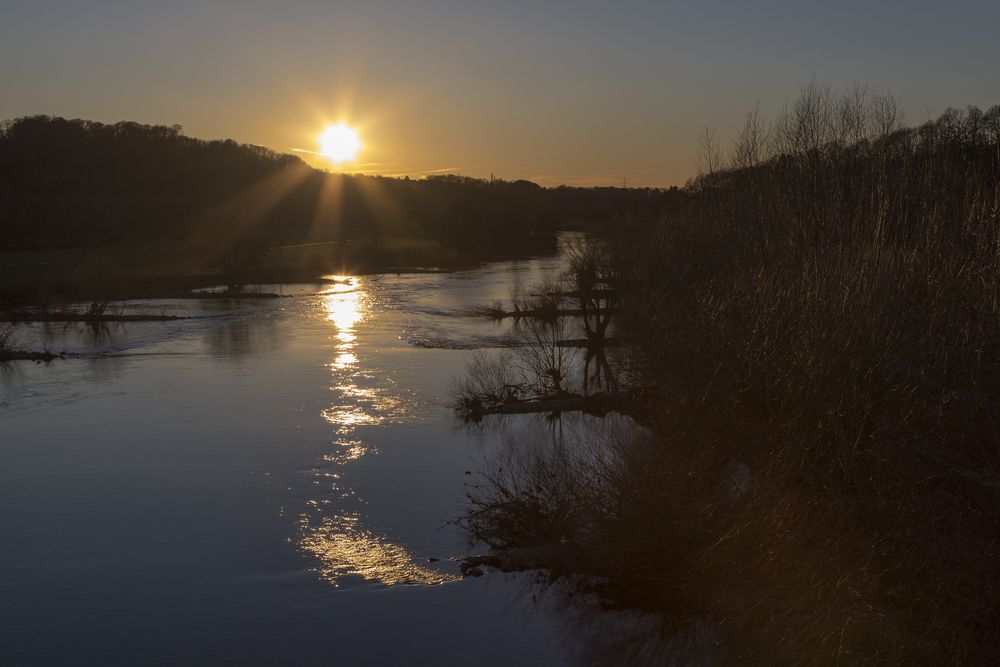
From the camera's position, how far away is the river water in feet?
39.1

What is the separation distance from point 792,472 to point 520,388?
14.1m

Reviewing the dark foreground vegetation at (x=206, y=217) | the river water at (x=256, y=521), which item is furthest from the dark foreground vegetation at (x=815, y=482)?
the dark foreground vegetation at (x=206, y=217)

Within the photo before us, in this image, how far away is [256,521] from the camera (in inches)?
615

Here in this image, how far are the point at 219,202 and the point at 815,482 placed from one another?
3564 inches

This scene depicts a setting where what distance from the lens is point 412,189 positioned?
390 ft

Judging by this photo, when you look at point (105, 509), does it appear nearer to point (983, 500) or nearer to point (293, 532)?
point (293, 532)

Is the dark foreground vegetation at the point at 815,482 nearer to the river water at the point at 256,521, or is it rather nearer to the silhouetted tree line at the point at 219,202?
the river water at the point at 256,521

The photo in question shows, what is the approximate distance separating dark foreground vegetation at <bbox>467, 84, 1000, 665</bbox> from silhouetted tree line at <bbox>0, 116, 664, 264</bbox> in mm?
50054

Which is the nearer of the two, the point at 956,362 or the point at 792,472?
the point at 792,472

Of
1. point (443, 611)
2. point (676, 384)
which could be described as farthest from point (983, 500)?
point (443, 611)

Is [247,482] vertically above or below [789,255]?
below

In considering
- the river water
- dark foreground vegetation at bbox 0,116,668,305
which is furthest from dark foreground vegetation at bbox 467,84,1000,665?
dark foreground vegetation at bbox 0,116,668,305

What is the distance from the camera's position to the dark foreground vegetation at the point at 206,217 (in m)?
59.0

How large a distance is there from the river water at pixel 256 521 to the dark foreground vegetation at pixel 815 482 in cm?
109
